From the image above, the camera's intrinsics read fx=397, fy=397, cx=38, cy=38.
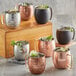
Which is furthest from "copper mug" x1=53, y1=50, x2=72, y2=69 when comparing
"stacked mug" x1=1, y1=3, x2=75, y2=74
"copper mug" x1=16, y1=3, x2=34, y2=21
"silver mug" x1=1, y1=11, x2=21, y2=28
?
"copper mug" x1=16, y1=3, x2=34, y2=21

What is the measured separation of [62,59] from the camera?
198cm

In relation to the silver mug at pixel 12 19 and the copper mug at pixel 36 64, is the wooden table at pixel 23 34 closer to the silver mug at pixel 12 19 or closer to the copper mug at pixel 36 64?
the silver mug at pixel 12 19

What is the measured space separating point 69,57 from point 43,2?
4.89 ft

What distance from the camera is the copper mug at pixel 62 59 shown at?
198cm

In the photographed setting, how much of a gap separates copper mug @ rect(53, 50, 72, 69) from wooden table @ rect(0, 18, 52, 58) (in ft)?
0.85

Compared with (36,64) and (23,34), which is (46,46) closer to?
(23,34)

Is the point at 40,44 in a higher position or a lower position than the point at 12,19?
lower

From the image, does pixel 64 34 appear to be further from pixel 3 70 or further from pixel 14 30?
pixel 3 70

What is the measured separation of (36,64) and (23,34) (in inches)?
12.7

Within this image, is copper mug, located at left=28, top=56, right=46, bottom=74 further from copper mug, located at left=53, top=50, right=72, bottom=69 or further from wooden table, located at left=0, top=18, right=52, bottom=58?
wooden table, located at left=0, top=18, right=52, bottom=58

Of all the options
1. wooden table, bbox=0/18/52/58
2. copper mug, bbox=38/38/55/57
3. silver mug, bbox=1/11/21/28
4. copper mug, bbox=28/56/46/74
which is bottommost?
copper mug, bbox=28/56/46/74

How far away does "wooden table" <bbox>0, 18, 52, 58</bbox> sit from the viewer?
214 centimetres

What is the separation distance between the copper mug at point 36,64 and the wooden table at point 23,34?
262 mm

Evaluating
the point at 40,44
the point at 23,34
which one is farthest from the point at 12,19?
the point at 40,44
